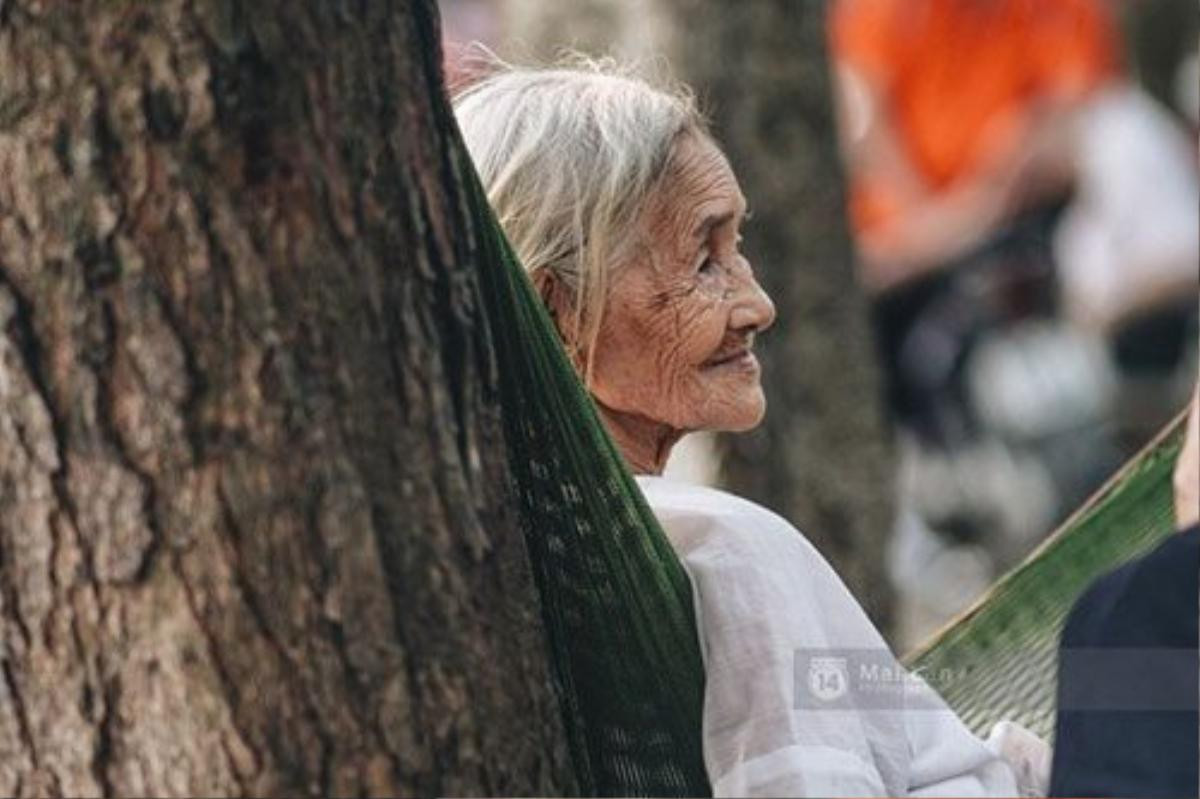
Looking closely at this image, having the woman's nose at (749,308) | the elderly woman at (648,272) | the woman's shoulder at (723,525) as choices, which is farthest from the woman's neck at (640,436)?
the woman's shoulder at (723,525)

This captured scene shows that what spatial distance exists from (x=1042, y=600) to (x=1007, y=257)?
521cm

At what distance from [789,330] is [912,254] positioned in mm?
2546

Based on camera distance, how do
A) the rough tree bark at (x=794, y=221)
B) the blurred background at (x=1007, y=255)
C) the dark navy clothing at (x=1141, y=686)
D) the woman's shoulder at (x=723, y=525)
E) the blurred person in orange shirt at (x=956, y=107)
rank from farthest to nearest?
1. the blurred person in orange shirt at (x=956, y=107)
2. the blurred background at (x=1007, y=255)
3. the rough tree bark at (x=794, y=221)
4. the woman's shoulder at (x=723, y=525)
5. the dark navy clothing at (x=1141, y=686)

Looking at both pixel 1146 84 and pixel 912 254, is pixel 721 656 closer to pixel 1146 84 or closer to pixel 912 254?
pixel 912 254

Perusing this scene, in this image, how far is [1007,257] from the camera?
941 cm

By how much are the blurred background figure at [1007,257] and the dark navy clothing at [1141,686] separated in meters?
5.77

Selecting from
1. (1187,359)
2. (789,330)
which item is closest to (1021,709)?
(789,330)

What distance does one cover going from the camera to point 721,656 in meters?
3.43

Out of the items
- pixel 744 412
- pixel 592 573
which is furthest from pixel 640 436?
pixel 592 573

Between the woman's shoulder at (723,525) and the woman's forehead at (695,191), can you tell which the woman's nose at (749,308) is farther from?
the woman's shoulder at (723,525)

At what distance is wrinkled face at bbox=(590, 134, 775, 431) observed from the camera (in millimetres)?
3838

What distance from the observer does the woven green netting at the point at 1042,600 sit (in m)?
4.12

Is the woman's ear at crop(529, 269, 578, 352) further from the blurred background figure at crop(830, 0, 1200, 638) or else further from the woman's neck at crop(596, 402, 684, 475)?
the blurred background figure at crop(830, 0, 1200, 638)

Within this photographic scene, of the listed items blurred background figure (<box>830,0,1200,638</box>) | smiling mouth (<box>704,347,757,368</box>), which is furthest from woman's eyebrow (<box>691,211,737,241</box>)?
blurred background figure (<box>830,0,1200,638</box>)
